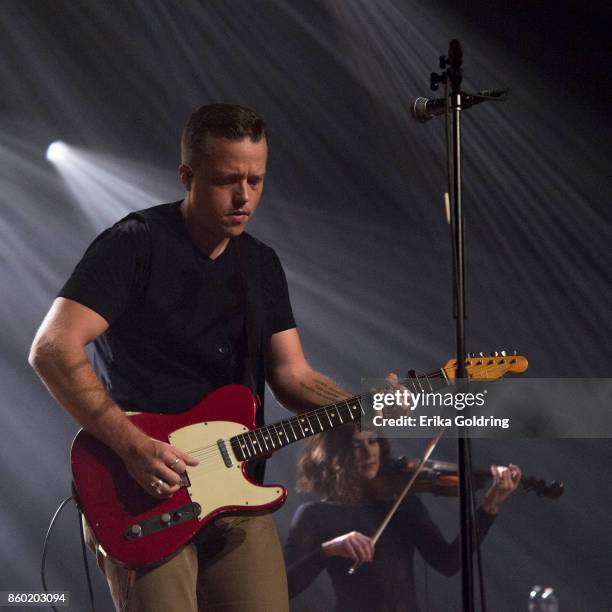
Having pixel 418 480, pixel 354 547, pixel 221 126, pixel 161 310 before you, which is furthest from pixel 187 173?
pixel 418 480

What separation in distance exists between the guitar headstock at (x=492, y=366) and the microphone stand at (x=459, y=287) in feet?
1.14

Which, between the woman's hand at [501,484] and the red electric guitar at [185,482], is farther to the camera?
the woman's hand at [501,484]

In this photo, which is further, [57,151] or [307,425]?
[57,151]

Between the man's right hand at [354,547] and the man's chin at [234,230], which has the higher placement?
the man's chin at [234,230]

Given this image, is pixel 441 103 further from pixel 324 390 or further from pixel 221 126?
pixel 324 390

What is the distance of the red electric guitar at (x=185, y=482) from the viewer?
2123mm

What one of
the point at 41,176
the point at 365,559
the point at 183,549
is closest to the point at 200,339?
the point at 183,549

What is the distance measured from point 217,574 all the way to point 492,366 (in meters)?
0.97

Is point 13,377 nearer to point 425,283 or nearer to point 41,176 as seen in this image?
point 41,176

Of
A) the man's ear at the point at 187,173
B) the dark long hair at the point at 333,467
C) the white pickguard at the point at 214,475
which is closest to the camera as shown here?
the white pickguard at the point at 214,475

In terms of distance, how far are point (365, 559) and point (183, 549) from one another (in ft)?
4.86

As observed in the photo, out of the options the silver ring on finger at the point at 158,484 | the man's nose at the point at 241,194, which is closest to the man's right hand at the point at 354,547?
the silver ring on finger at the point at 158,484

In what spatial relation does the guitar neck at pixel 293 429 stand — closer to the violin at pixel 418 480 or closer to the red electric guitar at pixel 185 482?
the red electric guitar at pixel 185 482

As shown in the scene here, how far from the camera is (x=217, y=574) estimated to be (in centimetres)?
223
